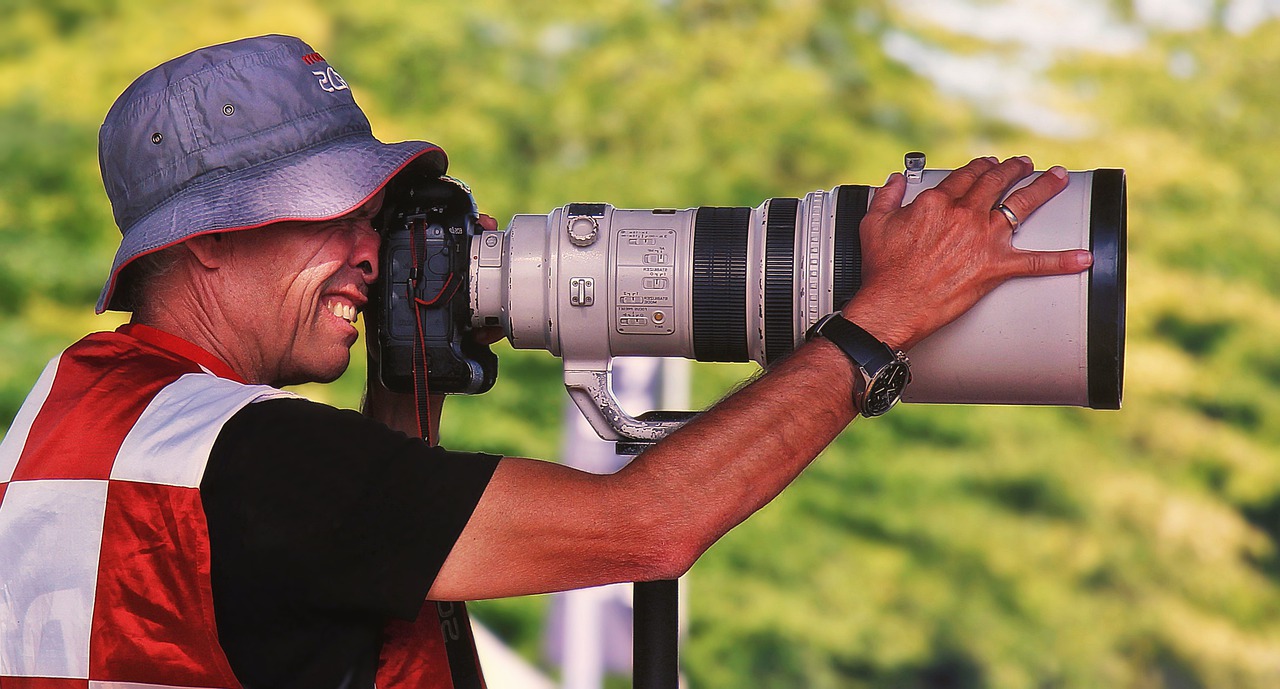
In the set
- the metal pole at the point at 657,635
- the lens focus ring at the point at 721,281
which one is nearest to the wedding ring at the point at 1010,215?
the lens focus ring at the point at 721,281

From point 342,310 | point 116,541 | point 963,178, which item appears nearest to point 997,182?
point 963,178

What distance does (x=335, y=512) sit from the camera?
4.84 feet

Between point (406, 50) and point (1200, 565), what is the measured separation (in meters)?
3.98

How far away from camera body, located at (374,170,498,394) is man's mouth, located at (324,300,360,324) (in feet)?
0.18

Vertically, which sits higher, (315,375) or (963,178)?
(963,178)

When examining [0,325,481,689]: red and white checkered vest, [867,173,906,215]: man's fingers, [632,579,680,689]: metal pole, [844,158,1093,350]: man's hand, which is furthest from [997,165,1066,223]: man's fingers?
[0,325,481,689]: red and white checkered vest

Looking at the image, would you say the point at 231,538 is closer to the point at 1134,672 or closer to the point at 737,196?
the point at 737,196

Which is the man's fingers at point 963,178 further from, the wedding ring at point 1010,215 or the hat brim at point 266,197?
the hat brim at point 266,197

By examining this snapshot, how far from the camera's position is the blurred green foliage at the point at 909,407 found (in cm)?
597

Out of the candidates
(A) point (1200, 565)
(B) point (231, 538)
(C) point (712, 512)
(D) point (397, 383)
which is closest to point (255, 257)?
(D) point (397, 383)

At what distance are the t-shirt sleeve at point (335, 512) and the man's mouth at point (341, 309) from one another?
1.10 feet

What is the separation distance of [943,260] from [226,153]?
33.1 inches

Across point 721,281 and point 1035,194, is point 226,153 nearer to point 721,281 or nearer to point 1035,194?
point 721,281

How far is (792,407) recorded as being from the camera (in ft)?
5.22
